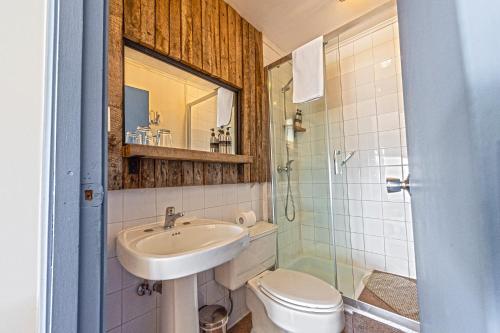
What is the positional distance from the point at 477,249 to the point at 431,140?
21 centimetres

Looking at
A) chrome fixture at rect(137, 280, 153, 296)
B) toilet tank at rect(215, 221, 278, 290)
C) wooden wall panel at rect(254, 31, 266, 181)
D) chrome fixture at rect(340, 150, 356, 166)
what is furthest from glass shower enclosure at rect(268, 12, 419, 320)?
chrome fixture at rect(137, 280, 153, 296)

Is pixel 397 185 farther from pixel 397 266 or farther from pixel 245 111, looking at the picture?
pixel 397 266

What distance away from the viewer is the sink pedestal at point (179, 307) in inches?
38.4

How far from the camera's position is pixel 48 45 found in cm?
33

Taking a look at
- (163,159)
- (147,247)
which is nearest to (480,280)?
(147,247)

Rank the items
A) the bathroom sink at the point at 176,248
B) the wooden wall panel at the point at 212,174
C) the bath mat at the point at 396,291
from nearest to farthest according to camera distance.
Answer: the bathroom sink at the point at 176,248
the bath mat at the point at 396,291
the wooden wall panel at the point at 212,174

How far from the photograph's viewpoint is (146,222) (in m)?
1.15

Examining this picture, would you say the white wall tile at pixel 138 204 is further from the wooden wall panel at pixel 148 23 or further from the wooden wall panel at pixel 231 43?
the wooden wall panel at pixel 231 43

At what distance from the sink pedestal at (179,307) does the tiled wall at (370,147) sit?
1.31 meters

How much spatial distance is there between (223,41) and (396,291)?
7.59ft

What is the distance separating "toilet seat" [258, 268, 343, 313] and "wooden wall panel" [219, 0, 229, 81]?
1.47 m

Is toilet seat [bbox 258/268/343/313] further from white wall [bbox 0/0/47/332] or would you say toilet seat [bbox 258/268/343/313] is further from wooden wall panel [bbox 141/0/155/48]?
wooden wall panel [bbox 141/0/155/48]

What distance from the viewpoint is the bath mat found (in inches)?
51.6

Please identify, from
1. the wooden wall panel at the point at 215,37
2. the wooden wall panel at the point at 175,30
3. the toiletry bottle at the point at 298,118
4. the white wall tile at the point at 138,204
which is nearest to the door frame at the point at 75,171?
the white wall tile at the point at 138,204
